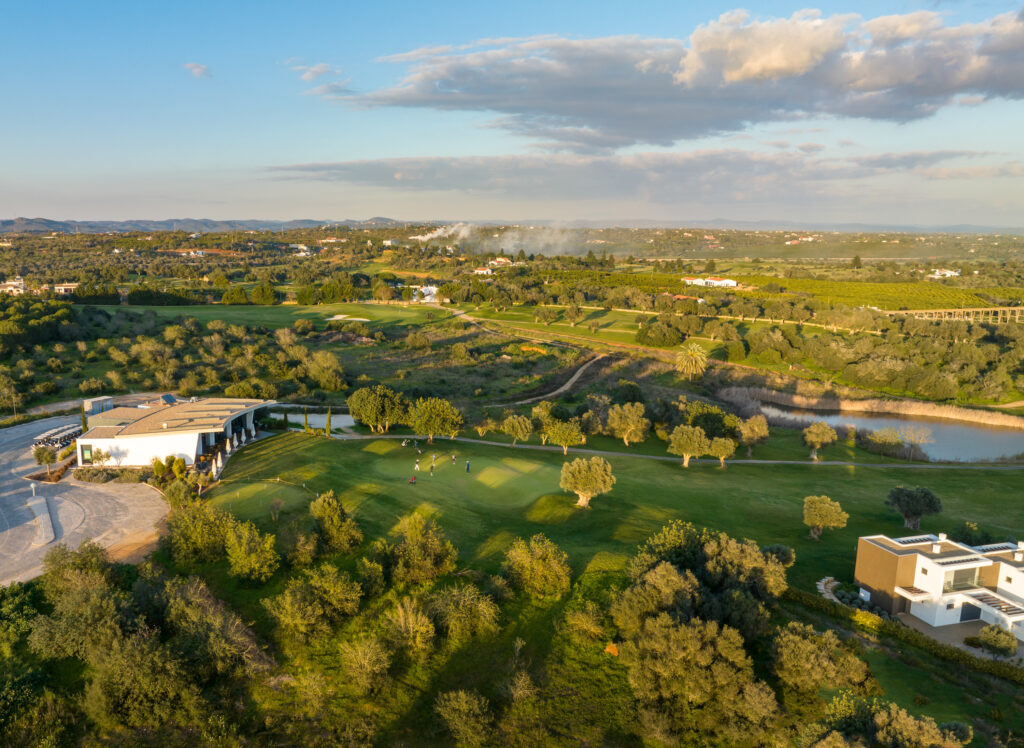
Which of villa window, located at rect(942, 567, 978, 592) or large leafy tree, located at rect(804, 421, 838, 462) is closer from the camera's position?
villa window, located at rect(942, 567, 978, 592)

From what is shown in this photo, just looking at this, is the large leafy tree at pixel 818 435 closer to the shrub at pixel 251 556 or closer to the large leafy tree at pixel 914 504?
the large leafy tree at pixel 914 504

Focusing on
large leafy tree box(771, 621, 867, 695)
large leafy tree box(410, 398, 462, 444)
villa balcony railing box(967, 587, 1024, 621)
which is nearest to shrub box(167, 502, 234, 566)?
large leafy tree box(410, 398, 462, 444)

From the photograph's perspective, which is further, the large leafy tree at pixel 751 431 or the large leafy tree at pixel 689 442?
the large leafy tree at pixel 751 431

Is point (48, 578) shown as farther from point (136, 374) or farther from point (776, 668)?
point (136, 374)

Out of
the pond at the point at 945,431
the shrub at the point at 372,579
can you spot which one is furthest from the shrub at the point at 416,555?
the pond at the point at 945,431

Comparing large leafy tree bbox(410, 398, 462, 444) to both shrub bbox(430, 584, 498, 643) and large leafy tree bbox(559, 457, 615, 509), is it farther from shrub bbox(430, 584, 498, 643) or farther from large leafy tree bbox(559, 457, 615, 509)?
shrub bbox(430, 584, 498, 643)

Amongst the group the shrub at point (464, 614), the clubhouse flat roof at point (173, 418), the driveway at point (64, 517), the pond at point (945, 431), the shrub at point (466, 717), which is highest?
the clubhouse flat roof at point (173, 418)

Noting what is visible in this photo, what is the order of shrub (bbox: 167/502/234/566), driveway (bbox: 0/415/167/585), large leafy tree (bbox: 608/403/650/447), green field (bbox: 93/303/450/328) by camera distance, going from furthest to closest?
green field (bbox: 93/303/450/328) < large leafy tree (bbox: 608/403/650/447) < driveway (bbox: 0/415/167/585) < shrub (bbox: 167/502/234/566)
